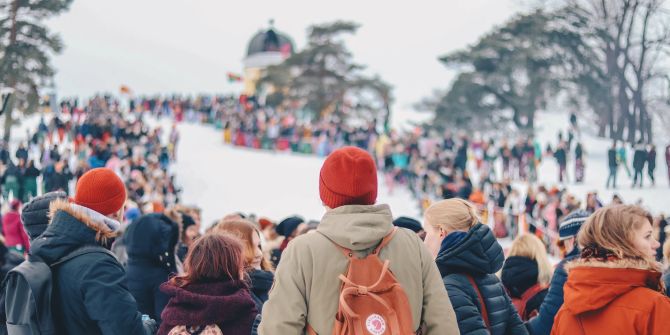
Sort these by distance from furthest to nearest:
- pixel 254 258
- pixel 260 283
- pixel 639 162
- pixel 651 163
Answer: pixel 639 162 < pixel 651 163 < pixel 254 258 < pixel 260 283

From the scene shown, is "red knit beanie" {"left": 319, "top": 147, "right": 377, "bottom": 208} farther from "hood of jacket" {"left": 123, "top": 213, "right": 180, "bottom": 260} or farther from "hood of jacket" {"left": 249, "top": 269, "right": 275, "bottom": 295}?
"hood of jacket" {"left": 123, "top": 213, "right": 180, "bottom": 260}

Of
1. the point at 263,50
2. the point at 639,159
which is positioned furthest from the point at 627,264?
the point at 263,50

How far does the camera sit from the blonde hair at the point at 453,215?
3.17m

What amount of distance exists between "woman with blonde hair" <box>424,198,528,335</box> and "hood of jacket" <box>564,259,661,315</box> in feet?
1.10

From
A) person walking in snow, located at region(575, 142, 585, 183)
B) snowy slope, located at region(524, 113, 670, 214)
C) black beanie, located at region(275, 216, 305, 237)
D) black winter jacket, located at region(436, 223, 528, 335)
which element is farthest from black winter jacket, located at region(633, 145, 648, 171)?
black winter jacket, located at region(436, 223, 528, 335)

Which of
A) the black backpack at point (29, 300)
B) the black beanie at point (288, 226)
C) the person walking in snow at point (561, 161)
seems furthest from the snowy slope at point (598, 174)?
the black backpack at point (29, 300)

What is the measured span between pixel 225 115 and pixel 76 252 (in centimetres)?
3730

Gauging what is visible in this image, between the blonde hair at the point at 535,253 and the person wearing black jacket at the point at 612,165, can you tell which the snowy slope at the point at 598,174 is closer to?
the person wearing black jacket at the point at 612,165

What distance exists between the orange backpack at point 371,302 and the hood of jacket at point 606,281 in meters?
0.86

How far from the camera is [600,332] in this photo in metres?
2.80

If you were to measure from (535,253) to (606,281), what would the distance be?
5.00ft

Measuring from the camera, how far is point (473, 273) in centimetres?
304

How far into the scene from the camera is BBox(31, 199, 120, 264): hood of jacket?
121 inches

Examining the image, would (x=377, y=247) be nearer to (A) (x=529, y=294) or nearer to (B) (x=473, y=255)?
(B) (x=473, y=255)
